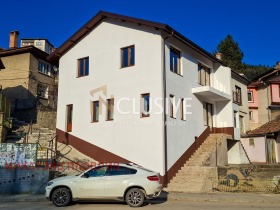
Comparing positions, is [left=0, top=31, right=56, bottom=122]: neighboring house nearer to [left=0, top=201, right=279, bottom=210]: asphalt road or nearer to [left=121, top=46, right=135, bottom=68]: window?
[left=121, top=46, right=135, bottom=68]: window

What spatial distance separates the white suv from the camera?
11.8m

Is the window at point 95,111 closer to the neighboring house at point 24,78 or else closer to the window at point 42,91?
the neighboring house at point 24,78

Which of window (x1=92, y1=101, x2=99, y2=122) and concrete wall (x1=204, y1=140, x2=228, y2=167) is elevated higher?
window (x1=92, y1=101, x2=99, y2=122)

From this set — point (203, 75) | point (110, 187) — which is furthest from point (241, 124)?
point (110, 187)

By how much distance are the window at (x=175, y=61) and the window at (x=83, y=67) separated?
20.2 ft

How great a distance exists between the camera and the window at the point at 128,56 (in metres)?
19.6

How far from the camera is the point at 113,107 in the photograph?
65.1 feet

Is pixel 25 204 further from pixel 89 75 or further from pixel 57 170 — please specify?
pixel 89 75

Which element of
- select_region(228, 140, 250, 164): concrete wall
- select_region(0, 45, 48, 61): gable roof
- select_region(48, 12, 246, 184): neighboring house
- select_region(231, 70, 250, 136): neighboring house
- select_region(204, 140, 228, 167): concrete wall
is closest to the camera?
select_region(48, 12, 246, 184): neighboring house

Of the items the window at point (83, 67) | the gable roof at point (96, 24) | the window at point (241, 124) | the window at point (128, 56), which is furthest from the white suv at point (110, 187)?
the window at point (241, 124)

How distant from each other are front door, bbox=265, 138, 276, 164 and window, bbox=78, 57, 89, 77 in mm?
16821

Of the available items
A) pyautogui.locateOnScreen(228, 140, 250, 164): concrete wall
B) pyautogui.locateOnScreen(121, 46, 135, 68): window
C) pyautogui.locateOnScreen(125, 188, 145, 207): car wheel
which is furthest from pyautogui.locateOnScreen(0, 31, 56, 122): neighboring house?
pyautogui.locateOnScreen(125, 188, 145, 207): car wheel

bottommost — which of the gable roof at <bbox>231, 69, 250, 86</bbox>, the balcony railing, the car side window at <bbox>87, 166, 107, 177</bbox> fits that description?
the car side window at <bbox>87, 166, 107, 177</bbox>

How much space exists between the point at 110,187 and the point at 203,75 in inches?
561
